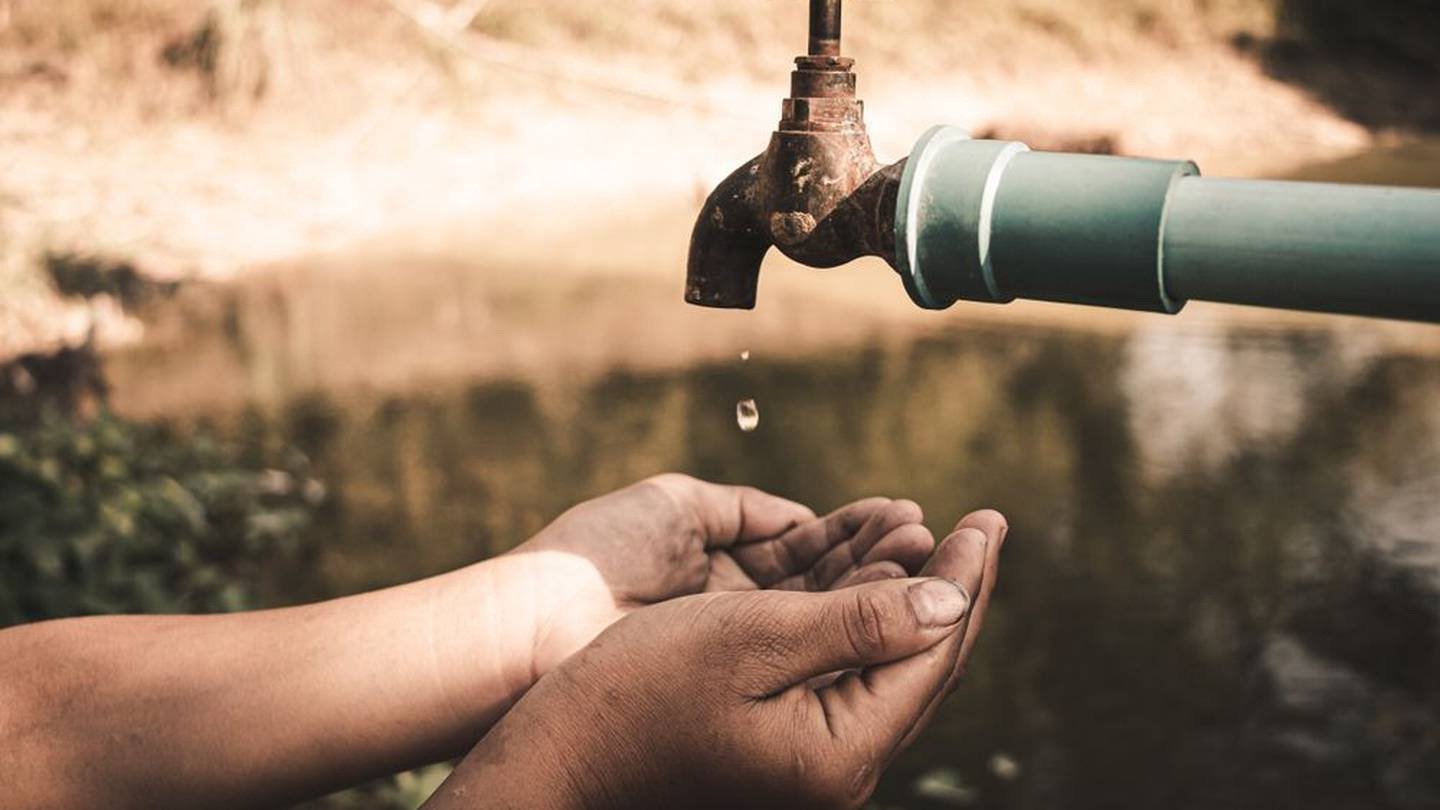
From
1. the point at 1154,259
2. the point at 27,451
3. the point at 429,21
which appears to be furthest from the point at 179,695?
the point at 429,21

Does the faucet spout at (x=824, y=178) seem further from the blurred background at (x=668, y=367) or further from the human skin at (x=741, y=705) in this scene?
the blurred background at (x=668, y=367)

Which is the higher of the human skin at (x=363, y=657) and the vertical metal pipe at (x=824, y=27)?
the vertical metal pipe at (x=824, y=27)

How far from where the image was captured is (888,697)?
4.40 feet

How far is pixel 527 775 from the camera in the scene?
139 cm

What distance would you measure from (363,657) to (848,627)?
681 mm

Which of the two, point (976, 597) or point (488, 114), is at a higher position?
point (488, 114)

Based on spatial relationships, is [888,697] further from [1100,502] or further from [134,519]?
[134,519]

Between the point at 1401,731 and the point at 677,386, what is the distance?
82.7 inches

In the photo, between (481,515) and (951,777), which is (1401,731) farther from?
(481,515)

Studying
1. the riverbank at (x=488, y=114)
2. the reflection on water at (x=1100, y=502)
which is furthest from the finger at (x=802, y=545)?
the riverbank at (x=488, y=114)

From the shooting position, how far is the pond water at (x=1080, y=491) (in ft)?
8.67

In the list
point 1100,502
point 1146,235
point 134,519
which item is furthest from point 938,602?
point 134,519

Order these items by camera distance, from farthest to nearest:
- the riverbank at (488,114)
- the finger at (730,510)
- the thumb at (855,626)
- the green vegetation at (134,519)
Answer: the riverbank at (488,114), the green vegetation at (134,519), the finger at (730,510), the thumb at (855,626)

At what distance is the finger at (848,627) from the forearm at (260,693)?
52 centimetres
